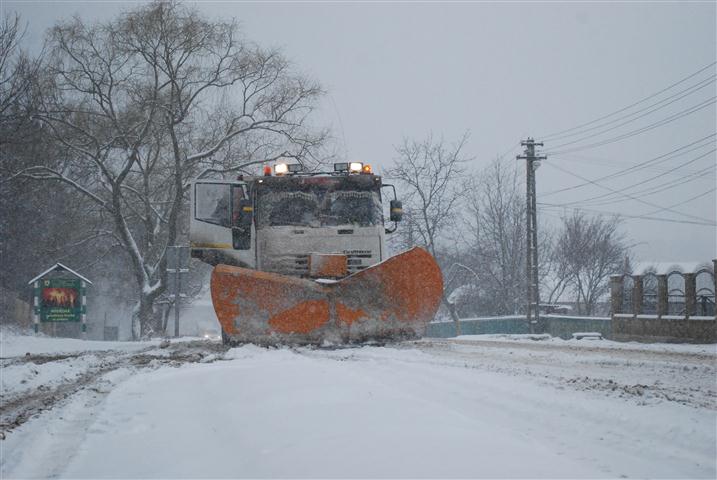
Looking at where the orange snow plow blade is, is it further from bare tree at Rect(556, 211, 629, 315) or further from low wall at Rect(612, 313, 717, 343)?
bare tree at Rect(556, 211, 629, 315)

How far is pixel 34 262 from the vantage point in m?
26.4

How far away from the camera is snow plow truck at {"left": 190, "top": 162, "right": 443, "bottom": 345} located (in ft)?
32.6

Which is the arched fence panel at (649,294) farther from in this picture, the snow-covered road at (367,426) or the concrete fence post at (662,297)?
the snow-covered road at (367,426)

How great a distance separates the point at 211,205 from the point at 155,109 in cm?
1360

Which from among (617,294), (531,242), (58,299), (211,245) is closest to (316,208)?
(211,245)

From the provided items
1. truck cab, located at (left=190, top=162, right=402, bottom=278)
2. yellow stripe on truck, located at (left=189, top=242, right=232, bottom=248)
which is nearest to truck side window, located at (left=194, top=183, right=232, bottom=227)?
truck cab, located at (left=190, top=162, right=402, bottom=278)

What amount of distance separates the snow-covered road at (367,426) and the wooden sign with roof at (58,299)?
12.3 metres

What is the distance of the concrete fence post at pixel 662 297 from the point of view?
18516mm

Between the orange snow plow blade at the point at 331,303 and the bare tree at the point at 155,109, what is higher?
the bare tree at the point at 155,109

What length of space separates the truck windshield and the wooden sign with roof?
9.40 metres

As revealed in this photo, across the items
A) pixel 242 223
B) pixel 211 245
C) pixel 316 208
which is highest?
pixel 316 208

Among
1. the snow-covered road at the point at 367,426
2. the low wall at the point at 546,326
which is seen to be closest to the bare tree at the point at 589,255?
the low wall at the point at 546,326

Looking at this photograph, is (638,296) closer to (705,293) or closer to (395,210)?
(705,293)

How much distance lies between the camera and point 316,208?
37.0ft
